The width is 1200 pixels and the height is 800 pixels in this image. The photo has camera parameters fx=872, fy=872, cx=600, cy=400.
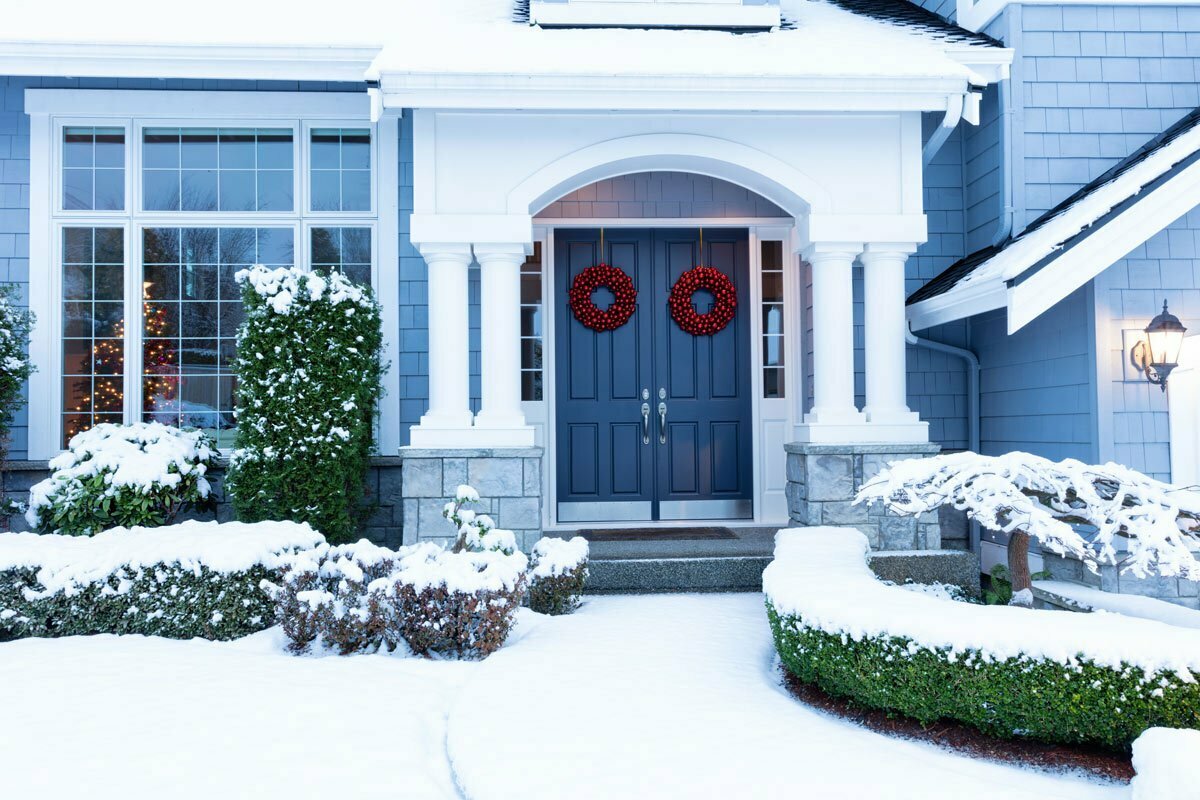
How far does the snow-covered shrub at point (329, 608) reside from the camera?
14.3ft

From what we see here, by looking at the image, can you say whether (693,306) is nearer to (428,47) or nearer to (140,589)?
(428,47)

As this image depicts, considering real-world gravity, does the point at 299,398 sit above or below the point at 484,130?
below

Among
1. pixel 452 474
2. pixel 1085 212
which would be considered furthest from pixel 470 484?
pixel 1085 212

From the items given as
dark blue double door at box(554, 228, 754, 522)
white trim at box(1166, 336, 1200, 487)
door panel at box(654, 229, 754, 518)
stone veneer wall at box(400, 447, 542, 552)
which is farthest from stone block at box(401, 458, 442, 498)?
white trim at box(1166, 336, 1200, 487)

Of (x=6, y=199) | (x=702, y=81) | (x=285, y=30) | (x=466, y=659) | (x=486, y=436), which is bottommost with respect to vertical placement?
(x=466, y=659)

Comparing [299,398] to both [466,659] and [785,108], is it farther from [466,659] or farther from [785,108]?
[785,108]

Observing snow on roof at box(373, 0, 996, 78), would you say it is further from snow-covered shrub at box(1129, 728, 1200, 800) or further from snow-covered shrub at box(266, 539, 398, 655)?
snow-covered shrub at box(1129, 728, 1200, 800)

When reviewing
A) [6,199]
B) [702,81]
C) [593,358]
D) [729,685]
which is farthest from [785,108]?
[6,199]

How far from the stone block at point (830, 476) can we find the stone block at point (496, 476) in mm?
1870

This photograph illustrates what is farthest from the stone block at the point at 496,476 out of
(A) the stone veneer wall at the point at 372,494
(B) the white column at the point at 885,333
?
(B) the white column at the point at 885,333

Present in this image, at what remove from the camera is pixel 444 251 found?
572 cm

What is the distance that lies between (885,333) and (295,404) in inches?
154

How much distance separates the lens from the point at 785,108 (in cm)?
555

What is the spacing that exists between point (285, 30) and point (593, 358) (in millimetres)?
3375
